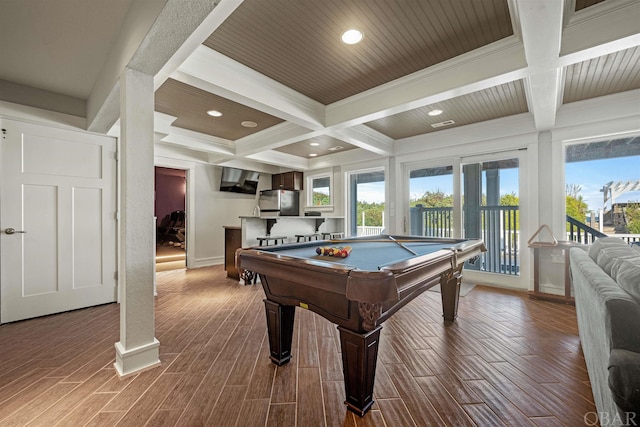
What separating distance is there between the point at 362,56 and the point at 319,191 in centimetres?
442

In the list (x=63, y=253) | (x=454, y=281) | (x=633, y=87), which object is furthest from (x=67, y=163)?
(x=633, y=87)

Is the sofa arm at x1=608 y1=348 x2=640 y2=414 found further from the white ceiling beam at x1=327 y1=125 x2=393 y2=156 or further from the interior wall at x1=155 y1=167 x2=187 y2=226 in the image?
the interior wall at x1=155 y1=167 x2=187 y2=226

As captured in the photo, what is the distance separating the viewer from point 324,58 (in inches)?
96.4

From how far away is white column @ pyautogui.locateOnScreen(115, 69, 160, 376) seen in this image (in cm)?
184

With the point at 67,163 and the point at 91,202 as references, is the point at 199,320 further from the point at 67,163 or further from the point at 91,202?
the point at 67,163

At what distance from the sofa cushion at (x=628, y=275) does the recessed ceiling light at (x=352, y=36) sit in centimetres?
220

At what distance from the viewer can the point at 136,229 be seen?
6.23ft

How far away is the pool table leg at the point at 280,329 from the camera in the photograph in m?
1.86

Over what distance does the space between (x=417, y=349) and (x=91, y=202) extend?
3829 mm

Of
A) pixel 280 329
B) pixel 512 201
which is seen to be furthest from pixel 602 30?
pixel 280 329

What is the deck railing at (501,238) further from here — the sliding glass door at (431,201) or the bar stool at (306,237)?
the bar stool at (306,237)

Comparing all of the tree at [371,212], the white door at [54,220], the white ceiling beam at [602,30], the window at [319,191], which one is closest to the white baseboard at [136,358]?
the white door at [54,220]

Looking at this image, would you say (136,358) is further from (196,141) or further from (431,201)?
(431,201)

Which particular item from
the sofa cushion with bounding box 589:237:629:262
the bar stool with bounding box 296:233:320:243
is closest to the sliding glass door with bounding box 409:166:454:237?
the bar stool with bounding box 296:233:320:243
